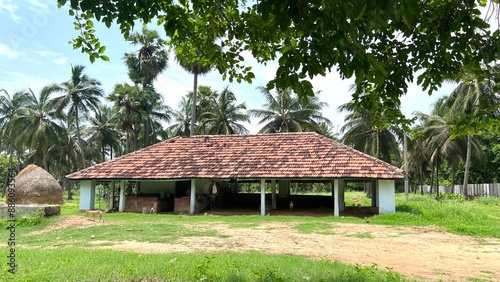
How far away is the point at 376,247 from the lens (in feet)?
31.2

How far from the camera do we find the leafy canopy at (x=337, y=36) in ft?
8.73

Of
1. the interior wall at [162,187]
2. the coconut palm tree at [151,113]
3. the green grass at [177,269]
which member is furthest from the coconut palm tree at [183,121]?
the green grass at [177,269]

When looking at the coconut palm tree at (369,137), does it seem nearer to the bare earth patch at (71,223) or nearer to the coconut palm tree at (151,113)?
the coconut palm tree at (151,113)

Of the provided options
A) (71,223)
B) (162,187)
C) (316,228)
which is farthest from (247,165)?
(71,223)

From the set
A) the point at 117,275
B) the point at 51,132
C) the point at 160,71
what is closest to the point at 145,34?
the point at 160,71

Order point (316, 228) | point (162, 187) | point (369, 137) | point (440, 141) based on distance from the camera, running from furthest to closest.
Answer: point (440, 141) → point (369, 137) → point (162, 187) → point (316, 228)

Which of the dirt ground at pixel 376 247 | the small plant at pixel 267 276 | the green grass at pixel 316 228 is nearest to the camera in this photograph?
the small plant at pixel 267 276

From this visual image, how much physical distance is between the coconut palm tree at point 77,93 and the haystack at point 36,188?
24.4ft

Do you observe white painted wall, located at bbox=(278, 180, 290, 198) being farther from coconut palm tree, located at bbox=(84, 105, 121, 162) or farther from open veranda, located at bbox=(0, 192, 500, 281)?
coconut palm tree, located at bbox=(84, 105, 121, 162)

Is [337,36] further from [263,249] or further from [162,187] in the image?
[162,187]

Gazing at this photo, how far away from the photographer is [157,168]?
1936 cm

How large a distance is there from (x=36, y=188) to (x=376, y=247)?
20.2m

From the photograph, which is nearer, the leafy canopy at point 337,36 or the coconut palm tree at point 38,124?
the leafy canopy at point 337,36

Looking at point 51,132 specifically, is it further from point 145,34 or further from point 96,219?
→ point 96,219
